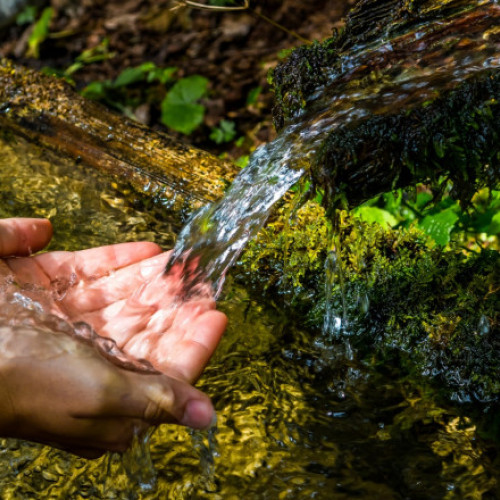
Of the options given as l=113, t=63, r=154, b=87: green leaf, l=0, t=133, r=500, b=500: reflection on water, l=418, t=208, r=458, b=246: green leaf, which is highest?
l=113, t=63, r=154, b=87: green leaf

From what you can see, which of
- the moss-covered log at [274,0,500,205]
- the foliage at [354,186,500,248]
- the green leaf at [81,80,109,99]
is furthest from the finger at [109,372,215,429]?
the green leaf at [81,80,109,99]

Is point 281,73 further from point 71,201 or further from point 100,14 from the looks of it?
point 100,14

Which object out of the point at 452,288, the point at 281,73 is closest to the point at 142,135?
the point at 281,73

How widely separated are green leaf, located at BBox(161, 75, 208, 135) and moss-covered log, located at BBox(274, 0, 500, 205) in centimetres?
274

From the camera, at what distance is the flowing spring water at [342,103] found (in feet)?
7.64

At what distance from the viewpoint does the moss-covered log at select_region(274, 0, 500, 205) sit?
7.26ft

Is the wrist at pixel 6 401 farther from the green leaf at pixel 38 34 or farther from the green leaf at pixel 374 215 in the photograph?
the green leaf at pixel 38 34

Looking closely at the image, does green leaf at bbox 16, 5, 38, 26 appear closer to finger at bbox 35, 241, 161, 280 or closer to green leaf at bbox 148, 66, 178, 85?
green leaf at bbox 148, 66, 178, 85

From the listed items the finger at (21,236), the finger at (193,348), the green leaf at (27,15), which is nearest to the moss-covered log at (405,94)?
the finger at (193,348)

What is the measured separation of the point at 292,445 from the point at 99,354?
34.7 inches

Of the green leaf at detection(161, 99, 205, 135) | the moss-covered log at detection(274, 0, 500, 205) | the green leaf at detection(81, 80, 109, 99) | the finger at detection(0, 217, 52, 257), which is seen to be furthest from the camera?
the green leaf at detection(81, 80, 109, 99)

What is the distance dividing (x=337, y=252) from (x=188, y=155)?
1.26 m

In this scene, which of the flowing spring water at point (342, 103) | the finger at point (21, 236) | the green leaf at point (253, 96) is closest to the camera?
the flowing spring water at point (342, 103)

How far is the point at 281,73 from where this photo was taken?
2.67 meters
